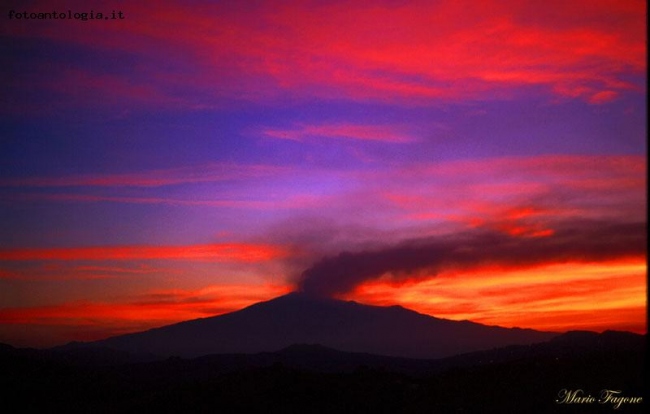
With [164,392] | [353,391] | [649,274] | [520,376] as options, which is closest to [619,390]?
[520,376]

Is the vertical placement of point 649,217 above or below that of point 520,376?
above

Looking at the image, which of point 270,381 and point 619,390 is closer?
point 619,390

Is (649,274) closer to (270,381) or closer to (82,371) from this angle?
(270,381)

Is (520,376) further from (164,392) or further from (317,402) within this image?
(164,392)

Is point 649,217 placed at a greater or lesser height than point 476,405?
greater

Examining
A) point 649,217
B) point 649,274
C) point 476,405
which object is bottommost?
point 476,405

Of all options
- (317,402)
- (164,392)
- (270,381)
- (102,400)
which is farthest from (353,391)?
(102,400)

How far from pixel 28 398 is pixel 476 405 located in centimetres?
3159

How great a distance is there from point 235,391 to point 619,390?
22.2 meters

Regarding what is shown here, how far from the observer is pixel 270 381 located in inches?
1646

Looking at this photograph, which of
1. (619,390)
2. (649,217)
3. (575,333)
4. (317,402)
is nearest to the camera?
(649,217)

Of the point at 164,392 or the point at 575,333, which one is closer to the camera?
the point at 164,392

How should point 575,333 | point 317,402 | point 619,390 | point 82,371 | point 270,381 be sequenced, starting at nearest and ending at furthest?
point 619,390 → point 317,402 → point 270,381 → point 82,371 → point 575,333

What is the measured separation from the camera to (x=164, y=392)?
1631 inches
